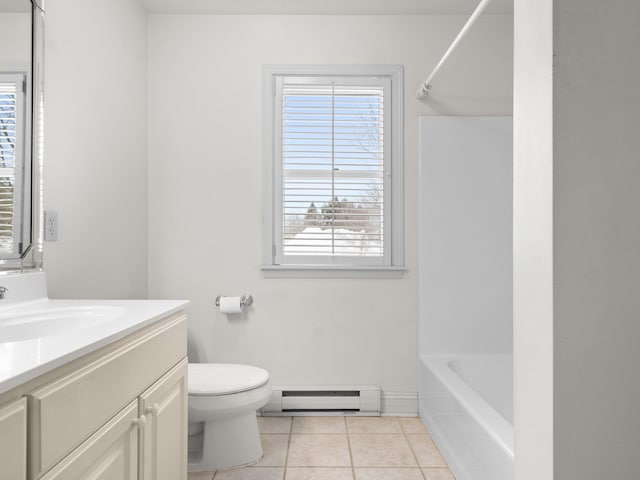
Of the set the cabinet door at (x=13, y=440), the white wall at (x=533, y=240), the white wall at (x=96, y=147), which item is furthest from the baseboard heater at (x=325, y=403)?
the cabinet door at (x=13, y=440)

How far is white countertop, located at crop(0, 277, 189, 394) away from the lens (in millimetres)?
717

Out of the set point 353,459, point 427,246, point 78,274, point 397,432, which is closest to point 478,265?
point 427,246

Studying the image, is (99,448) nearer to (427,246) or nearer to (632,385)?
(632,385)

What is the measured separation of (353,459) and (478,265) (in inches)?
50.2

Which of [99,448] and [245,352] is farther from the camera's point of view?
[245,352]

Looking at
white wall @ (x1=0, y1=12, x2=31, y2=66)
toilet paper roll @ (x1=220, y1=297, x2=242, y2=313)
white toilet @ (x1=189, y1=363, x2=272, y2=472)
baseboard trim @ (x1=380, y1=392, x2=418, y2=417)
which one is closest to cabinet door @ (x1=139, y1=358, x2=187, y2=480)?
white toilet @ (x1=189, y1=363, x2=272, y2=472)

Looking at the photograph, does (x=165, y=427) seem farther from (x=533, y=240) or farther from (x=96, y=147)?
(x=96, y=147)

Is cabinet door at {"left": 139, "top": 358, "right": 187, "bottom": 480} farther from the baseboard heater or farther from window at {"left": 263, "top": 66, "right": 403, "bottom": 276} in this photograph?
window at {"left": 263, "top": 66, "right": 403, "bottom": 276}

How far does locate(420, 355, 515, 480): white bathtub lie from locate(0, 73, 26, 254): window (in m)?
1.74

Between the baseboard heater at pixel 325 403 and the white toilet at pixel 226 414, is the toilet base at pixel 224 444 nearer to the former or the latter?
the white toilet at pixel 226 414

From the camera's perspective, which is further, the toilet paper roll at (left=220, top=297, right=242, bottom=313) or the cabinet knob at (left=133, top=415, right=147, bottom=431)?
the toilet paper roll at (left=220, top=297, right=242, bottom=313)

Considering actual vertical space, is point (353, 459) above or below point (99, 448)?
below

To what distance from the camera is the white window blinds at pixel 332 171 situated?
254cm

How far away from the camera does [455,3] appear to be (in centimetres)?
239
